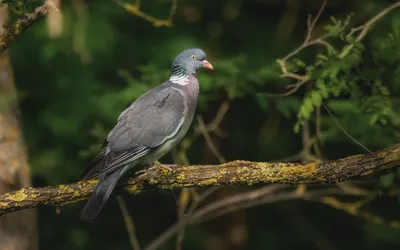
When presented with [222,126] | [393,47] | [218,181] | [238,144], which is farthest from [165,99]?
[238,144]

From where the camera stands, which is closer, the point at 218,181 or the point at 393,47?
the point at 218,181

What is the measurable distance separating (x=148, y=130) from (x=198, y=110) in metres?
1.94

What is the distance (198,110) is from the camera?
22.9ft

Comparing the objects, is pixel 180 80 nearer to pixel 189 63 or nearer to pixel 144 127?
pixel 189 63

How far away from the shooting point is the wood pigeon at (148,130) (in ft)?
15.4

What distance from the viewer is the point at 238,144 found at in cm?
984

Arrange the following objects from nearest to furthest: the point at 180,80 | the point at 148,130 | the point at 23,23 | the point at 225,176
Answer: the point at 23,23 → the point at 225,176 → the point at 148,130 → the point at 180,80

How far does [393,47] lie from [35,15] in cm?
216

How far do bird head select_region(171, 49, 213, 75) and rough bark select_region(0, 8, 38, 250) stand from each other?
1.25 metres

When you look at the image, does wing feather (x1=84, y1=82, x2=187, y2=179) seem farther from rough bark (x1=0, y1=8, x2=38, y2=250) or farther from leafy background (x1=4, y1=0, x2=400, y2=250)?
leafy background (x1=4, y1=0, x2=400, y2=250)

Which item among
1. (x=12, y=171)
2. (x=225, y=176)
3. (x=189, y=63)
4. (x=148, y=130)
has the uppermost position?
(x=189, y=63)

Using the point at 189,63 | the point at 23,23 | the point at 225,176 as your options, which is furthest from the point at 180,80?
the point at 23,23

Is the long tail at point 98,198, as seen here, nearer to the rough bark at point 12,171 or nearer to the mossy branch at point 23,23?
the mossy branch at point 23,23

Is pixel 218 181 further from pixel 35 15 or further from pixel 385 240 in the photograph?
pixel 385 240
